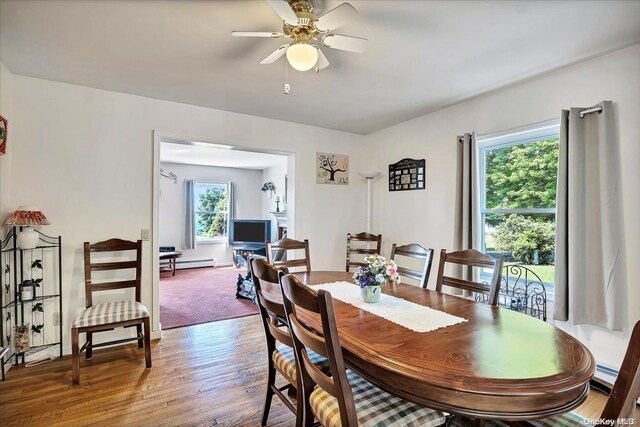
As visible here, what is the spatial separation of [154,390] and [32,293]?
1.40 metres

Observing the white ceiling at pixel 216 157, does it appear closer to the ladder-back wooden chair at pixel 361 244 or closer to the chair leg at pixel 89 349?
the ladder-back wooden chair at pixel 361 244

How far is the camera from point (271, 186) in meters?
7.73

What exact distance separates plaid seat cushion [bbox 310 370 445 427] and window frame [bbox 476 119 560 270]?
2133mm

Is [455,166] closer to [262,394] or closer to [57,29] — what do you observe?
[262,394]

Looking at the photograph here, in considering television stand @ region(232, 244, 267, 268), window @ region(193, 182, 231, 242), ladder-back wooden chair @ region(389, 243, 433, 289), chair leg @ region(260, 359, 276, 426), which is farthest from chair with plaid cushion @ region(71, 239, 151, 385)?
window @ region(193, 182, 231, 242)

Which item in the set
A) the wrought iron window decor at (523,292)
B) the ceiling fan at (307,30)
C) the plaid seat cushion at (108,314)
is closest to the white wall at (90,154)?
the plaid seat cushion at (108,314)

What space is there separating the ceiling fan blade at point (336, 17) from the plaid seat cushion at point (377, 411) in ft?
5.85

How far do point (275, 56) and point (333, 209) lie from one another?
105 inches

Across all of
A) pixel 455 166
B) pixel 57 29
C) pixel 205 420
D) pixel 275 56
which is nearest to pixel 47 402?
pixel 205 420

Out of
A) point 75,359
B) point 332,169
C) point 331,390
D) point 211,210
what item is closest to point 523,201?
point 332,169

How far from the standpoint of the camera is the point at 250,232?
7234 mm

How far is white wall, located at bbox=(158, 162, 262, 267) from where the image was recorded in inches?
281

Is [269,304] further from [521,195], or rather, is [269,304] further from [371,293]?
[521,195]

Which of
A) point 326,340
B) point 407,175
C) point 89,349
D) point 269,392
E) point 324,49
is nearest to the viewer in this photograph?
point 326,340
